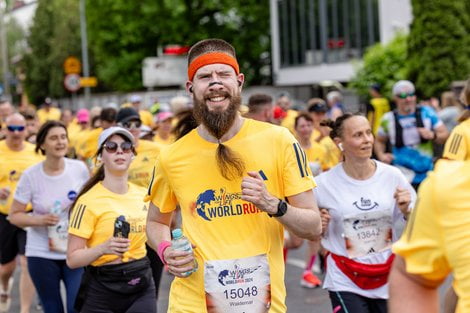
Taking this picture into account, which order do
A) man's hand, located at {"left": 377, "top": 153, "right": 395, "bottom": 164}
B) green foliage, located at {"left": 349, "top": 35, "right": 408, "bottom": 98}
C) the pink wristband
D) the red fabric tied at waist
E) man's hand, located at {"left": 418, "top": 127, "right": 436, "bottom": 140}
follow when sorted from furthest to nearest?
green foliage, located at {"left": 349, "top": 35, "right": 408, "bottom": 98}, man's hand, located at {"left": 418, "top": 127, "right": 436, "bottom": 140}, man's hand, located at {"left": 377, "top": 153, "right": 395, "bottom": 164}, the red fabric tied at waist, the pink wristband

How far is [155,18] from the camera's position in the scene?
4366 centimetres

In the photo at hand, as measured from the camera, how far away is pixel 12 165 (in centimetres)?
935

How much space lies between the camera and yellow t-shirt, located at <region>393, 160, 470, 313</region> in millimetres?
2455

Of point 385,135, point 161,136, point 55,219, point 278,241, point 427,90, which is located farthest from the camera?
point 427,90

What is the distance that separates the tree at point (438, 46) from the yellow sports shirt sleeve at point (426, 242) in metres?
21.5

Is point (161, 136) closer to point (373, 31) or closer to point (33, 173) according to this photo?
point (33, 173)

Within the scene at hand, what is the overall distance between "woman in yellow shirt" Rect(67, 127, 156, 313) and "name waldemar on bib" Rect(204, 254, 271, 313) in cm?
172

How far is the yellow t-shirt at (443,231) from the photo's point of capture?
2455 mm

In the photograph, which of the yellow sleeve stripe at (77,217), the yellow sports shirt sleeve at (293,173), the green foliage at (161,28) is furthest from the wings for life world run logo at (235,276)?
the green foliage at (161,28)

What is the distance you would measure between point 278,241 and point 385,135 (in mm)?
6651

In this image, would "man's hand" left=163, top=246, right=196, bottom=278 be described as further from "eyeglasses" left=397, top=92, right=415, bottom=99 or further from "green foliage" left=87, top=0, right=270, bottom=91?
"green foliage" left=87, top=0, right=270, bottom=91

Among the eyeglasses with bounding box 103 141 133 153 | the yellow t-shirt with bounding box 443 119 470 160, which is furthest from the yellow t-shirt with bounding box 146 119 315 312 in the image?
the yellow t-shirt with bounding box 443 119 470 160

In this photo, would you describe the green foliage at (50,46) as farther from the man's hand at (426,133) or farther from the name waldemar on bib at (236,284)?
the name waldemar on bib at (236,284)

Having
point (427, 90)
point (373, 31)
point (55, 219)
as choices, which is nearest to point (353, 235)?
point (55, 219)
